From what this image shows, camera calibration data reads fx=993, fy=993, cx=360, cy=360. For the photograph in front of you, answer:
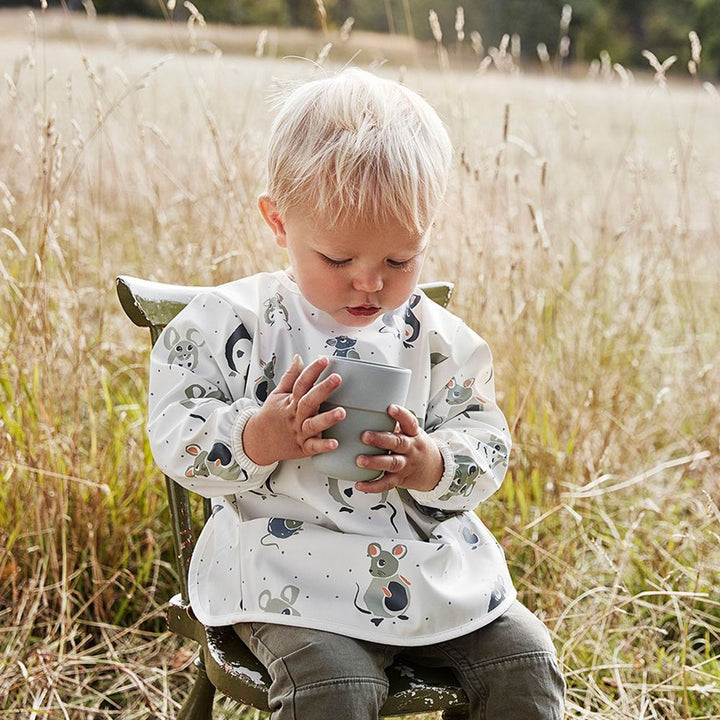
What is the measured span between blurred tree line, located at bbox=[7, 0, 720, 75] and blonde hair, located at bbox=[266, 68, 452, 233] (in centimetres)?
2572

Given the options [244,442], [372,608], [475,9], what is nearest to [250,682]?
[372,608]

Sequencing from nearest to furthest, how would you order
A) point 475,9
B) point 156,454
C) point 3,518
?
point 156,454 < point 3,518 < point 475,9

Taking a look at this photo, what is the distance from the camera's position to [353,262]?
154 centimetres

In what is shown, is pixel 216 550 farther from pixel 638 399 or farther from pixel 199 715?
pixel 638 399

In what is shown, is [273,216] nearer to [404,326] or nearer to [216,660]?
[404,326]

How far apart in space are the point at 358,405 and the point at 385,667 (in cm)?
45

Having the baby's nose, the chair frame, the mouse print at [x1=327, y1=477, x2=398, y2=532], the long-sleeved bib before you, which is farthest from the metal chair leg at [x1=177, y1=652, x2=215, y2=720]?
the baby's nose

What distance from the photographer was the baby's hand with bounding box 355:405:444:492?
1.43 metres

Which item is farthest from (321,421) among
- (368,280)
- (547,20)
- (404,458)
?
(547,20)

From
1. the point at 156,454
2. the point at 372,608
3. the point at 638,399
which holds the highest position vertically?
the point at 156,454

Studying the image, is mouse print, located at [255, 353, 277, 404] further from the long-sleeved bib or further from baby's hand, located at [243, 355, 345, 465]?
baby's hand, located at [243, 355, 345, 465]

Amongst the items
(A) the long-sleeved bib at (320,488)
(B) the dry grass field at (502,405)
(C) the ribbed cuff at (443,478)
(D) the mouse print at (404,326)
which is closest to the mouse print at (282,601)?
(A) the long-sleeved bib at (320,488)

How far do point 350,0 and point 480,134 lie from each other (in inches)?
1033

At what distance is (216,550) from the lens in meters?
1.69
